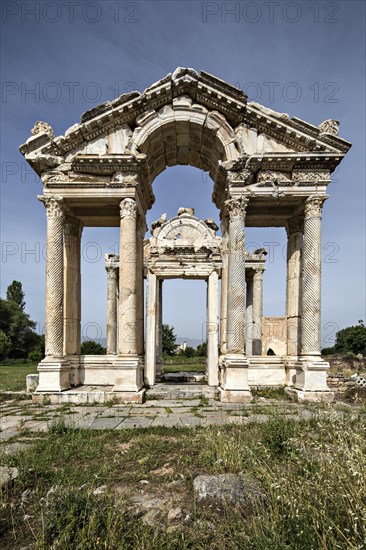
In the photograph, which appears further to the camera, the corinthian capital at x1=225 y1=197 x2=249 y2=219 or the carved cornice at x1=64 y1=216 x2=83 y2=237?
the carved cornice at x1=64 y1=216 x2=83 y2=237

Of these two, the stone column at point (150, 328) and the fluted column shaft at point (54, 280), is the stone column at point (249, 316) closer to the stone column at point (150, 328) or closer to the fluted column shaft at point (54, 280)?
the stone column at point (150, 328)

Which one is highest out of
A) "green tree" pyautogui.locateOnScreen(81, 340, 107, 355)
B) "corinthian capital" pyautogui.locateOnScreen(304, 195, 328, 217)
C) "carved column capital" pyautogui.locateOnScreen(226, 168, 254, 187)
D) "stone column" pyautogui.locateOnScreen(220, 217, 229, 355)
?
"carved column capital" pyautogui.locateOnScreen(226, 168, 254, 187)

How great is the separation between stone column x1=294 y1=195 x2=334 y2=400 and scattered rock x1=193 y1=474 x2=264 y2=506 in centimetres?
779

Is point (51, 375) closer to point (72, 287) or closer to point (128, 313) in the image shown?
point (128, 313)

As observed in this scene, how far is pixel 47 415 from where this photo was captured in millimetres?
8891

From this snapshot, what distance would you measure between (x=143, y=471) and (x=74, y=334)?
8.98 metres

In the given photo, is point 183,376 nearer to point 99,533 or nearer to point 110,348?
point 110,348

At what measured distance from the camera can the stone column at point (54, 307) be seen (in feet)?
36.5

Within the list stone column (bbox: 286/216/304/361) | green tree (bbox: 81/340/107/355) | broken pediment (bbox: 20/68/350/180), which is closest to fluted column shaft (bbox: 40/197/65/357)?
broken pediment (bbox: 20/68/350/180)

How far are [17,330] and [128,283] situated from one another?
1539 inches

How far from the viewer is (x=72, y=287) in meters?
13.2

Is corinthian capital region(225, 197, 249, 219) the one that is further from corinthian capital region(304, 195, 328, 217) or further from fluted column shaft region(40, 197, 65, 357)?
fluted column shaft region(40, 197, 65, 357)

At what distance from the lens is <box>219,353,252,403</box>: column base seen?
35.1 ft

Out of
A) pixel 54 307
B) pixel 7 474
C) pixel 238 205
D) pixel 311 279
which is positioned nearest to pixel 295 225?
pixel 311 279
